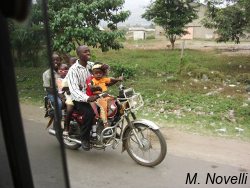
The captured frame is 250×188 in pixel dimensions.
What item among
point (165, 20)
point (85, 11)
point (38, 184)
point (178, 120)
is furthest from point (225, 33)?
point (38, 184)

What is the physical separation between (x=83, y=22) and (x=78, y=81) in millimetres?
5621

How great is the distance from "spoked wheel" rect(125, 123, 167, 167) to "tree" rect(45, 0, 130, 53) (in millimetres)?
5160

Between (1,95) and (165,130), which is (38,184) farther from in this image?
(165,130)

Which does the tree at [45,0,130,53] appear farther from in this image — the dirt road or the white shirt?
the white shirt

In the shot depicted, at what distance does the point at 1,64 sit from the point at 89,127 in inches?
150

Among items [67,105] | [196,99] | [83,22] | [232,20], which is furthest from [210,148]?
[232,20]

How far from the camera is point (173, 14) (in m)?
23.6

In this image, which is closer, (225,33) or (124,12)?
(124,12)

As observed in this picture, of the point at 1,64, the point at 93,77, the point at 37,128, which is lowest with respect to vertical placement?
the point at 93,77

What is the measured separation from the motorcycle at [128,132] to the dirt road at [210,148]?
668 mm

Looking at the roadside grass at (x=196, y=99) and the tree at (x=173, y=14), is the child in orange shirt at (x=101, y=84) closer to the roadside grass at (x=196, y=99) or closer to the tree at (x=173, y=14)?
the roadside grass at (x=196, y=99)

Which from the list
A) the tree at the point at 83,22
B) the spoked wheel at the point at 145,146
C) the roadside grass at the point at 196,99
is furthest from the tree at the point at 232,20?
the spoked wheel at the point at 145,146

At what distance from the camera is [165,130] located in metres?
6.68

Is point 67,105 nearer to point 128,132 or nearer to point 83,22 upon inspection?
point 128,132
